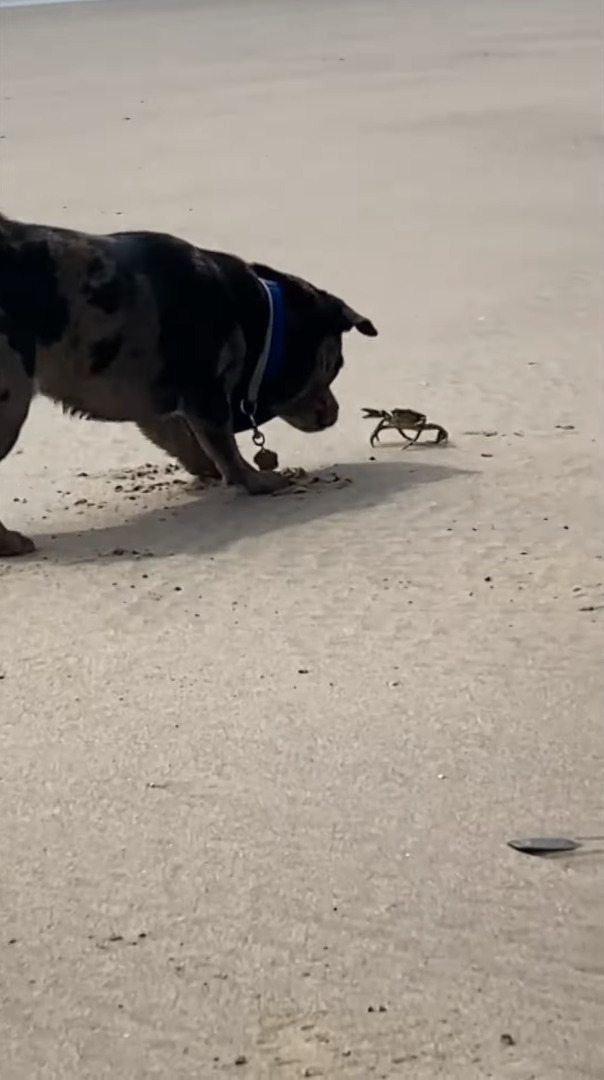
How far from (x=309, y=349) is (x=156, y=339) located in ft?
2.56

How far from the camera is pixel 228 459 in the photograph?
732cm

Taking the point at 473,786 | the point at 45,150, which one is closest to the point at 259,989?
the point at 473,786

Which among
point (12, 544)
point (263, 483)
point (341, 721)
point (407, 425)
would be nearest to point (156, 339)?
point (263, 483)

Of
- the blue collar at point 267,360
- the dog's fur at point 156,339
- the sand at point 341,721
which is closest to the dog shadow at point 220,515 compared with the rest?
the sand at point 341,721

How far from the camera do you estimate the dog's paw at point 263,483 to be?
727cm

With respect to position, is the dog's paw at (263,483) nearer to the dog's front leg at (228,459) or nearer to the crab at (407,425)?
the dog's front leg at (228,459)

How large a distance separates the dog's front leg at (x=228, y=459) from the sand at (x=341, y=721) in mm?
128

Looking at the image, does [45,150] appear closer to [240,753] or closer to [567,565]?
[567,565]

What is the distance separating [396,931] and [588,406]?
14.9 feet

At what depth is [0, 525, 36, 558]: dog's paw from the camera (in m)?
6.57

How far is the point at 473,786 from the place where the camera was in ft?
14.8

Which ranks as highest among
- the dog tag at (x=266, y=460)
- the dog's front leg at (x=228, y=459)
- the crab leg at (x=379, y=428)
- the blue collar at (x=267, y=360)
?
the blue collar at (x=267, y=360)

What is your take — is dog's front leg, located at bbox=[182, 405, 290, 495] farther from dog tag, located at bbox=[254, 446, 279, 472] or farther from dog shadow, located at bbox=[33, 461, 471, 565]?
dog tag, located at bbox=[254, 446, 279, 472]

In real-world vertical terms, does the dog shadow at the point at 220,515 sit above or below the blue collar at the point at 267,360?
below
